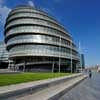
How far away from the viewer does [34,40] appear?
246ft

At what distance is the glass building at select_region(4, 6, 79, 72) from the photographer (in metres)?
75.1

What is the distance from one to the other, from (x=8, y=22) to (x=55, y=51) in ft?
86.1

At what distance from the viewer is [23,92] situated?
30.1 feet

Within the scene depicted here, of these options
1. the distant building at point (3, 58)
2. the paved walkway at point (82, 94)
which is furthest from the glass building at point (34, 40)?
the paved walkway at point (82, 94)

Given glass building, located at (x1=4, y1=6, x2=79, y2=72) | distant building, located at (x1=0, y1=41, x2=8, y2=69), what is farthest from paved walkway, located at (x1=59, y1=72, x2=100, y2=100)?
distant building, located at (x1=0, y1=41, x2=8, y2=69)

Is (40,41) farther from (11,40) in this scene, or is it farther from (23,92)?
(23,92)

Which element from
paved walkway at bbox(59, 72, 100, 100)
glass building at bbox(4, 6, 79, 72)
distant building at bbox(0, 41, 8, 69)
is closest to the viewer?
paved walkway at bbox(59, 72, 100, 100)

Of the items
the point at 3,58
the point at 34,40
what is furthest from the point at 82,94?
the point at 3,58

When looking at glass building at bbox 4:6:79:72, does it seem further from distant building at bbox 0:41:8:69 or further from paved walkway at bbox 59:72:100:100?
paved walkway at bbox 59:72:100:100

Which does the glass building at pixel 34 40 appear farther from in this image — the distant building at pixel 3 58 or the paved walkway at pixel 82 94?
the paved walkway at pixel 82 94

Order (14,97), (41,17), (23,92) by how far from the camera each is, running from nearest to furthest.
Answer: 1. (14,97)
2. (23,92)
3. (41,17)

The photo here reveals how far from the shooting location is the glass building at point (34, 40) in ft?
246

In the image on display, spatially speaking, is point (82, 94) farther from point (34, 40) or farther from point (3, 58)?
point (3, 58)

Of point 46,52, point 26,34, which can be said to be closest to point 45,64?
point 46,52
